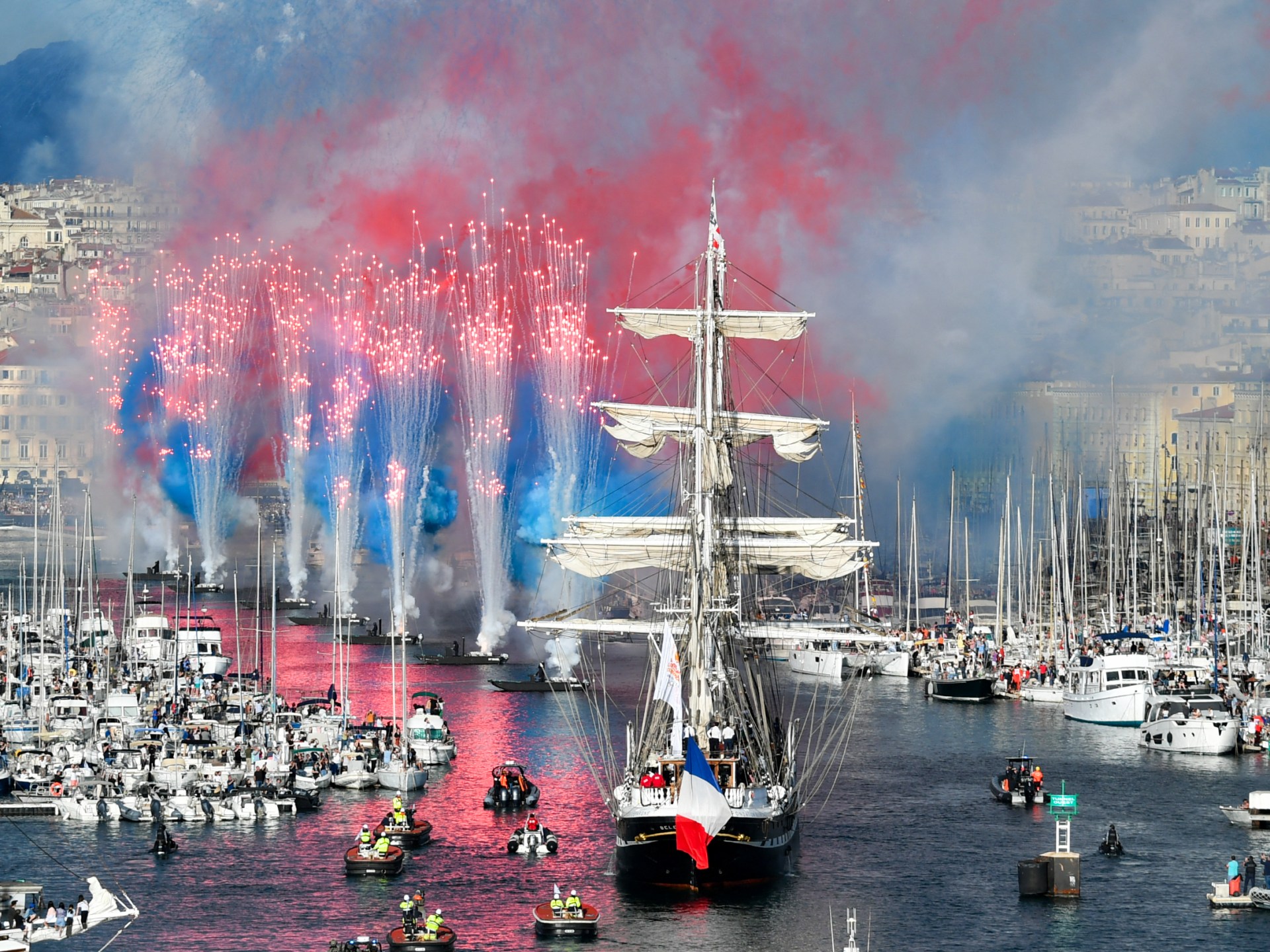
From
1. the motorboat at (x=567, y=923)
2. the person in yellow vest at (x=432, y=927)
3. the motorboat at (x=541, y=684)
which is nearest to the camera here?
the person in yellow vest at (x=432, y=927)

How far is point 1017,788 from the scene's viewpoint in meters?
98.4

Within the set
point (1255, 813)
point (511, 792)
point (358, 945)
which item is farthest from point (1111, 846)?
point (358, 945)

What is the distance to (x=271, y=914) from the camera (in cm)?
7181

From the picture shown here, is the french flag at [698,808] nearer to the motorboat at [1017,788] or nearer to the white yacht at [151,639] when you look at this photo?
the motorboat at [1017,788]

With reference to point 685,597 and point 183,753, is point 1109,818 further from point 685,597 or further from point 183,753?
point 183,753

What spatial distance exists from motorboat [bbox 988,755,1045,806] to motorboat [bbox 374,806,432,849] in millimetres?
29312

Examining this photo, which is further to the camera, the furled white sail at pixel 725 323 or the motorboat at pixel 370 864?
the furled white sail at pixel 725 323

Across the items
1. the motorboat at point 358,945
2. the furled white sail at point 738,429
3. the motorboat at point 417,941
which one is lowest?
the motorboat at point 417,941

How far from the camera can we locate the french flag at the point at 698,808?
72062 mm

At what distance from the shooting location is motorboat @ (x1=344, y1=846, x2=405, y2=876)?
7794 centimetres

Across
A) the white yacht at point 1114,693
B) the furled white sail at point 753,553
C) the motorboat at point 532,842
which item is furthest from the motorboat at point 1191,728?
the motorboat at point 532,842

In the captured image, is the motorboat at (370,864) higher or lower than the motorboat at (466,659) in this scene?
lower

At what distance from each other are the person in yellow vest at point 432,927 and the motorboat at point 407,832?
1631cm

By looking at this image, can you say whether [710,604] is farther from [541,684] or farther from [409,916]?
[541,684]
